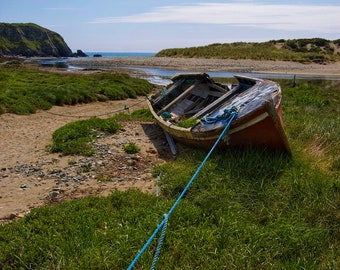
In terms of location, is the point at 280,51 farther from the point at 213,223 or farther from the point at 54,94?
the point at 213,223

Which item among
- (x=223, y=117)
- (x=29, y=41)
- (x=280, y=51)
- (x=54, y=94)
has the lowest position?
(x=54, y=94)

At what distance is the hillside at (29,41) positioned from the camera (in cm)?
11169

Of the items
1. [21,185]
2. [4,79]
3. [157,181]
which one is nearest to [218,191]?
[157,181]

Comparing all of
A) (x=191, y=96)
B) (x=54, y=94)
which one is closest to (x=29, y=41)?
(x=54, y=94)

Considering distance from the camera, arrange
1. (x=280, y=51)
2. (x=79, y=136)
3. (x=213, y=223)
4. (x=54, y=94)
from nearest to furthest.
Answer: (x=213, y=223), (x=79, y=136), (x=54, y=94), (x=280, y=51)

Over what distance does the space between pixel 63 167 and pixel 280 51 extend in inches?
2532

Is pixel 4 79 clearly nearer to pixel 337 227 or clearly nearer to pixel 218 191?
pixel 218 191

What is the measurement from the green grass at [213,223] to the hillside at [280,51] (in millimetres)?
52651

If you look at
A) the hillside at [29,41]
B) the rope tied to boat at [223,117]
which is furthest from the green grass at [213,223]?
the hillside at [29,41]

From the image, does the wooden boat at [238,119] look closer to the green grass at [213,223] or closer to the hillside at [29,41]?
the green grass at [213,223]

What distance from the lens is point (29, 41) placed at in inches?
4719

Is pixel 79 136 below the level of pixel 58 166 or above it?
above

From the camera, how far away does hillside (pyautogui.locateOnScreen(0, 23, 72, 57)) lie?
112 m

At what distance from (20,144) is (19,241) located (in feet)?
20.1
